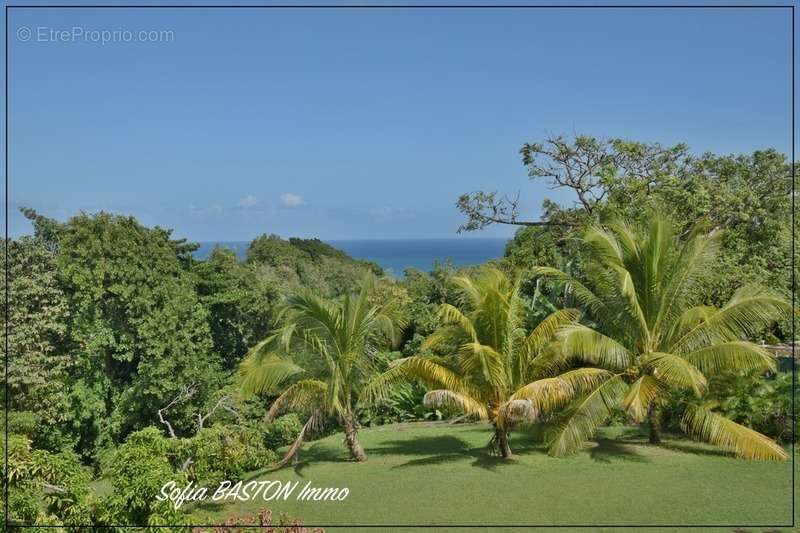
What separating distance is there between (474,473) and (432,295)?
10064 mm

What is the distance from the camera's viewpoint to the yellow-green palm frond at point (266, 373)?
10.9m

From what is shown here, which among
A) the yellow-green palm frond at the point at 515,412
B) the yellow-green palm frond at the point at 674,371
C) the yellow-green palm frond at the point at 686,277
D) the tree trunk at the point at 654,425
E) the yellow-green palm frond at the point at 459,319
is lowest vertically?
the tree trunk at the point at 654,425

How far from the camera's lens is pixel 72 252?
16.0 m

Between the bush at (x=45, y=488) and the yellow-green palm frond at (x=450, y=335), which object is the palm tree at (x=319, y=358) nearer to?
the yellow-green palm frond at (x=450, y=335)

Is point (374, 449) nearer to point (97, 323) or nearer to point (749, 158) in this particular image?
point (97, 323)

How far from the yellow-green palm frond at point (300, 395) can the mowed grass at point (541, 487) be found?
3.44 ft

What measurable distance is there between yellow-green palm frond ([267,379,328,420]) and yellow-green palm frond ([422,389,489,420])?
5.43ft

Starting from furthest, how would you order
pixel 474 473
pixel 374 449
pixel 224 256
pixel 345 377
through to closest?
pixel 224 256 → pixel 374 449 → pixel 345 377 → pixel 474 473

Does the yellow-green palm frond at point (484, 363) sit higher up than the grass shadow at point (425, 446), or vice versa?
the yellow-green palm frond at point (484, 363)

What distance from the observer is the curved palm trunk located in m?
10.7

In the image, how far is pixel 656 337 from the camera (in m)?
11.0

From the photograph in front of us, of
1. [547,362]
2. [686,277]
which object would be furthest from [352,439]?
[686,277]

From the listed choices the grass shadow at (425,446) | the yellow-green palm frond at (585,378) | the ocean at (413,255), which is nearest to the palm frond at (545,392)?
the yellow-green palm frond at (585,378)

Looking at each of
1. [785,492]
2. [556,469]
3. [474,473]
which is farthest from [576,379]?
[785,492]
